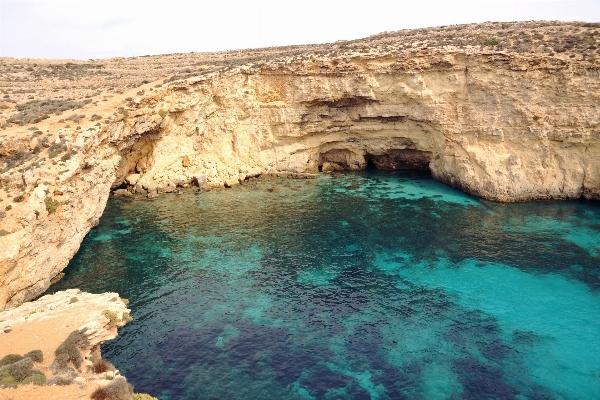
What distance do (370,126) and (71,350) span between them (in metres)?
39.9

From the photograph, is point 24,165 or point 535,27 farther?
point 535,27

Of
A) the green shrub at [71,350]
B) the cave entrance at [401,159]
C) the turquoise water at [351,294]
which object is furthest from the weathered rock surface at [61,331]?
the cave entrance at [401,159]

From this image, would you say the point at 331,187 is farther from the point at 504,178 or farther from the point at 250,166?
the point at 504,178

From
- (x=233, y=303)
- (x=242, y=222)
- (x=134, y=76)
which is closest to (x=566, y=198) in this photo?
(x=242, y=222)

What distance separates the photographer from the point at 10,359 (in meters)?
16.9

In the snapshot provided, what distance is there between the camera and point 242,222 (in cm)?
3797

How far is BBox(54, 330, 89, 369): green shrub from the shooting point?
17.3m

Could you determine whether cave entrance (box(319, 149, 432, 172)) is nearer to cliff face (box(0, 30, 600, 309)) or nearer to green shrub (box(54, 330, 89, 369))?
cliff face (box(0, 30, 600, 309))

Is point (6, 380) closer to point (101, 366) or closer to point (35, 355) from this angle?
point (35, 355)

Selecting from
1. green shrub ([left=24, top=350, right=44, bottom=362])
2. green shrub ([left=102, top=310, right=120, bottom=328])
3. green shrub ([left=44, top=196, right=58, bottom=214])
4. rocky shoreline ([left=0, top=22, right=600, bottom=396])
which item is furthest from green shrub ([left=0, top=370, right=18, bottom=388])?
rocky shoreline ([left=0, top=22, right=600, bottom=396])

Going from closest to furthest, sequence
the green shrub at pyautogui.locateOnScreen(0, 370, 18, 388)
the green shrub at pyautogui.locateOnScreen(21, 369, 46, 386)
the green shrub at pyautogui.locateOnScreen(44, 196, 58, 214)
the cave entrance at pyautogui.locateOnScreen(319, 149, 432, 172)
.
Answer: the green shrub at pyautogui.locateOnScreen(0, 370, 18, 388) → the green shrub at pyautogui.locateOnScreen(21, 369, 46, 386) → the green shrub at pyautogui.locateOnScreen(44, 196, 58, 214) → the cave entrance at pyautogui.locateOnScreen(319, 149, 432, 172)

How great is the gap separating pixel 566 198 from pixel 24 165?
47.1 metres

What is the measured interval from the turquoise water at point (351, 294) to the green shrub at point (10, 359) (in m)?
4.45

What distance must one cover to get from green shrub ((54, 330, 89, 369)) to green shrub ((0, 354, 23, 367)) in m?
1.32
